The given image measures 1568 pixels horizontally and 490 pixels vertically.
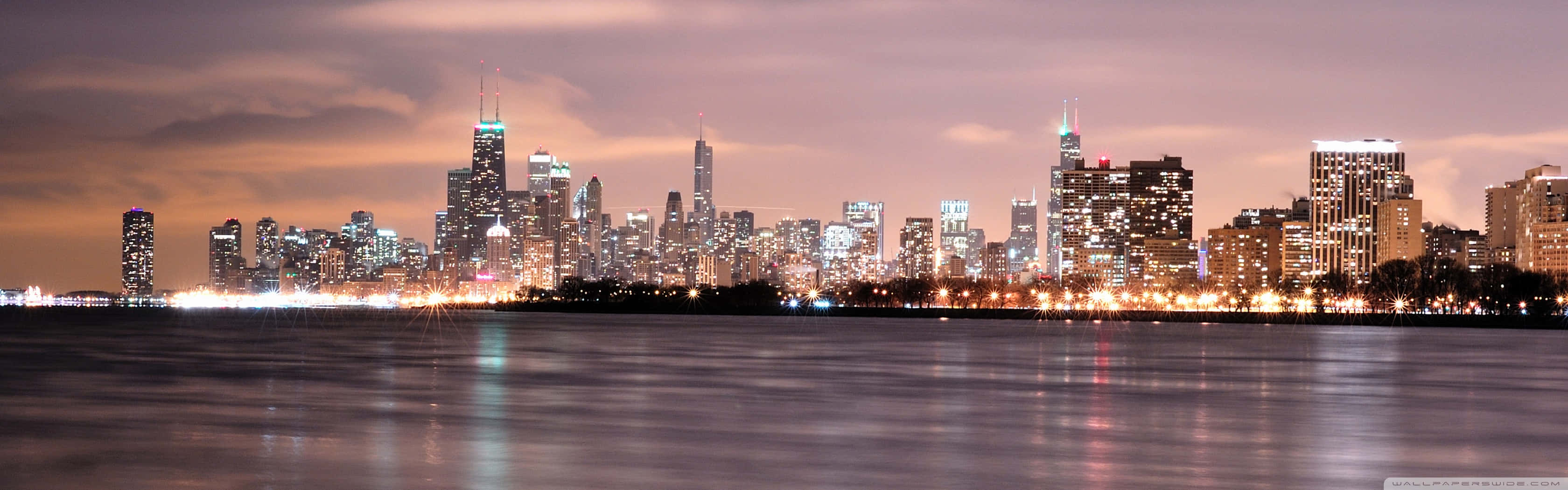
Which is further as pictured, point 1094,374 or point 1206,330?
point 1206,330

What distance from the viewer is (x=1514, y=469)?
97.9ft

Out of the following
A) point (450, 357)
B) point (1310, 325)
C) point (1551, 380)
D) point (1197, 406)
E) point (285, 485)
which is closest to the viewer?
point (285, 485)

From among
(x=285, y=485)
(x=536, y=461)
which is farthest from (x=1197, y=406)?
(x=285, y=485)

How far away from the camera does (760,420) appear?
3862 centimetres

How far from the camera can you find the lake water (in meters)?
27.4

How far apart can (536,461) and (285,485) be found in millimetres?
5141

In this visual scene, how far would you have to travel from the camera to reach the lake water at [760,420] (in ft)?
89.9

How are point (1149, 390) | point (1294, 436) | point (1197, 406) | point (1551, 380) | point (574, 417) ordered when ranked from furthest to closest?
point (1551, 380) < point (1149, 390) < point (1197, 406) < point (574, 417) < point (1294, 436)

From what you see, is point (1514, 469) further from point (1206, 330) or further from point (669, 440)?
point (1206, 330)

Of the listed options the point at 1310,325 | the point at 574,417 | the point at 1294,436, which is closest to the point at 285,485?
the point at 574,417

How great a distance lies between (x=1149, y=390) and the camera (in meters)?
51.0

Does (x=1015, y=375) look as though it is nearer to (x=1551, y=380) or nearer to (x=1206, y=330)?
(x=1551, y=380)

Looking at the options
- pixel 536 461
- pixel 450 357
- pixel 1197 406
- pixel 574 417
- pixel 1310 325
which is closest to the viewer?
pixel 536 461

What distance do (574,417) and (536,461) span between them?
9.46 m
